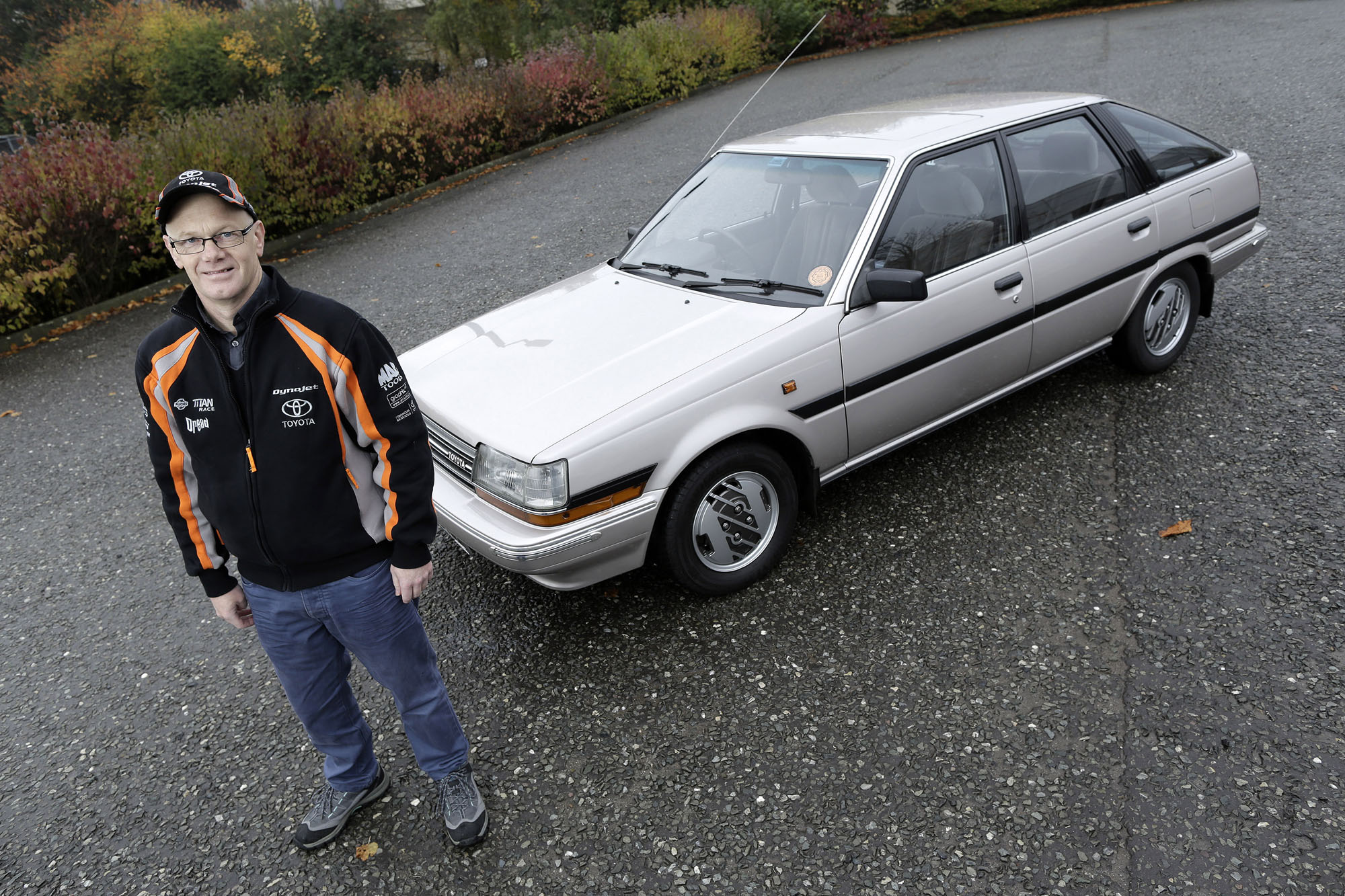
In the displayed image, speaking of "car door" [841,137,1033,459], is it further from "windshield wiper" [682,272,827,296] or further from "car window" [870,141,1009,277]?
"windshield wiper" [682,272,827,296]

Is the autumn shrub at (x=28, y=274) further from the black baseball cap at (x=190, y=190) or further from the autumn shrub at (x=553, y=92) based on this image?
the black baseball cap at (x=190, y=190)

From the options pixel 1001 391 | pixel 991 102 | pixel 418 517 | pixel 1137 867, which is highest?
pixel 991 102

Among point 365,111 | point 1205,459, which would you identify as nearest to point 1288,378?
point 1205,459

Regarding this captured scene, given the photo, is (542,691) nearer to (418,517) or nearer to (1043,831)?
(418,517)

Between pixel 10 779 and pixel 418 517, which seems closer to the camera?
pixel 418 517

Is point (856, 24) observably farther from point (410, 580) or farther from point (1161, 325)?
point (410, 580)

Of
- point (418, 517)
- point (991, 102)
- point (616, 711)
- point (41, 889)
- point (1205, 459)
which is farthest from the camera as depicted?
point (991, 102)

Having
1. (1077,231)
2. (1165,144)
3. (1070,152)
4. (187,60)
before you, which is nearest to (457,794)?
(1077,231)

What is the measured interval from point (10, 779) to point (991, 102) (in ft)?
17.2

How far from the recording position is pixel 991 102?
4.58 m

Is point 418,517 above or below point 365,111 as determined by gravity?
below

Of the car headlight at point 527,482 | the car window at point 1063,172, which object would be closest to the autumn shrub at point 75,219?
the car headlight at point 527,482

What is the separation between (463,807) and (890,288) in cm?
241

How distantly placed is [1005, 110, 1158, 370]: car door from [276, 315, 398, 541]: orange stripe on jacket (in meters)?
3.09
